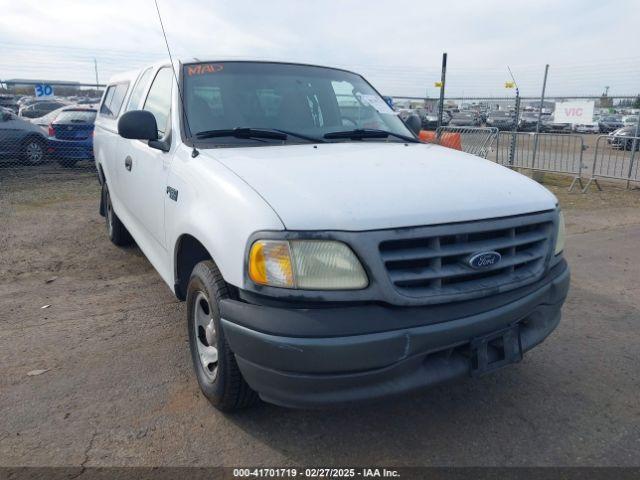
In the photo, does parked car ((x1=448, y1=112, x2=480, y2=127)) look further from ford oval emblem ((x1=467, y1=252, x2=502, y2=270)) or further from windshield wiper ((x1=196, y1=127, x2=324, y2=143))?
ford oval emblem ((x1=467, y1=252, x2=502, y2=270))

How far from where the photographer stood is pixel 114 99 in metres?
5.68

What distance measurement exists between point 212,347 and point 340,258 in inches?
40.3

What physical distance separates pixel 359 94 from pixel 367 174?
5.62 ft

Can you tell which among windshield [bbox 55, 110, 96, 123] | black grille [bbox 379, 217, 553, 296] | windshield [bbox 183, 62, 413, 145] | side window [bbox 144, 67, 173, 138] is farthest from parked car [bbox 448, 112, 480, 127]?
black grille [bbox 379, 217, 553, 296]

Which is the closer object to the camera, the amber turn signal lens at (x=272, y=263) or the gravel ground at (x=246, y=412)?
the amber turn signal lens at (x=272, y=263)

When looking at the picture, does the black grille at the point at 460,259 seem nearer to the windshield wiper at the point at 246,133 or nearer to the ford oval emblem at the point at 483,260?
the ford oval emblem at the point at 483,260

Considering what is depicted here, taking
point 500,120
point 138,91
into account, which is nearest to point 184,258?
point 138,91

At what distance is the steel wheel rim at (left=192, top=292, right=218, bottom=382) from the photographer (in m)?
2.79

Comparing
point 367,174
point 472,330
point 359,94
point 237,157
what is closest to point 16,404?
point 237,157

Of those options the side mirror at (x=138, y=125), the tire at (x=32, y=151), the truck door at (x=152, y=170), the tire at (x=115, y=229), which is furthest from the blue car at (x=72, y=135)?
the side mirror at (x=138, y=125)

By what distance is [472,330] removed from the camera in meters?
2.38

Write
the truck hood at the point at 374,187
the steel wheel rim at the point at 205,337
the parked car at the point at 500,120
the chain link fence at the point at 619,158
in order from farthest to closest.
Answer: the parked car at the point at 500,120 < the chain link fence at the point at 619,158 < the steel wheel rim at the point at 205,337 < the truck hood at the point at 374,187

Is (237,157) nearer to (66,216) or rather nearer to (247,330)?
(247,330)

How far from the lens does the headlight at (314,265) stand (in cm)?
222
